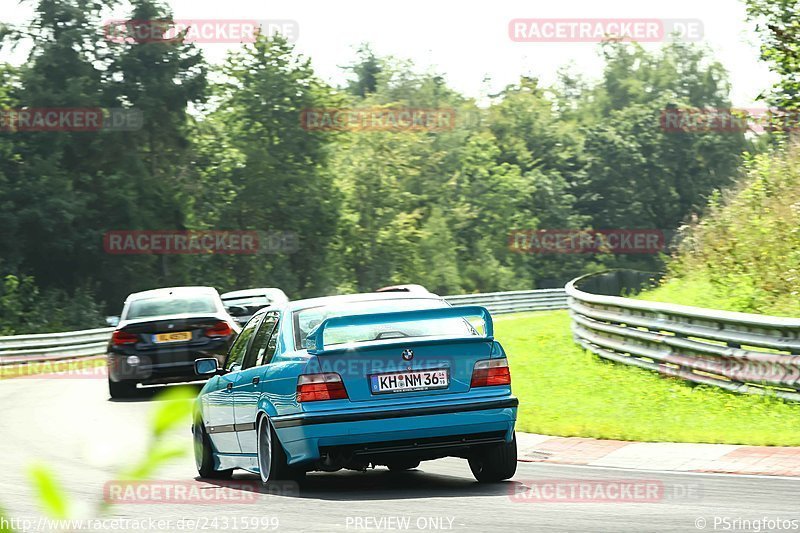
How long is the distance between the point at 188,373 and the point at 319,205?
50203 mm

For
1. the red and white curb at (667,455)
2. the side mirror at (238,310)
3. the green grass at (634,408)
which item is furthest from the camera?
the side mirror at (238,310)

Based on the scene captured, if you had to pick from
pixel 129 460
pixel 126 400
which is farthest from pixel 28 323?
pixel 129 460

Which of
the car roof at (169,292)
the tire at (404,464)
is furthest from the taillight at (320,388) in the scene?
the car roof at (169,292)

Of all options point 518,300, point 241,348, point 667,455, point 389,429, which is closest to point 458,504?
point 389,429

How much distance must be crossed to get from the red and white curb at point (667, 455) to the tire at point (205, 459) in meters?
2.52

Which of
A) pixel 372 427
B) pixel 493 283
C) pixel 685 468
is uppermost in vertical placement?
pixel 372 427

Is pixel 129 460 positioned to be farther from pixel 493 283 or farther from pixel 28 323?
pixel 493 283

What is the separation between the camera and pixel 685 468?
31.9 ft

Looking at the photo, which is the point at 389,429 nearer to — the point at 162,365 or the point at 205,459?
the point at 205,459

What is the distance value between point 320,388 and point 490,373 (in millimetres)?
1152

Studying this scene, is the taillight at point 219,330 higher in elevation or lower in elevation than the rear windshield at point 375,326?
lower

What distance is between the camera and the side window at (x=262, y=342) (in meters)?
9.41

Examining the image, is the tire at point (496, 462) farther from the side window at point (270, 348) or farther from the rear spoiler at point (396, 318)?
the side window at point (270, 348)

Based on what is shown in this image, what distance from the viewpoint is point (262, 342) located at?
9.55 m
